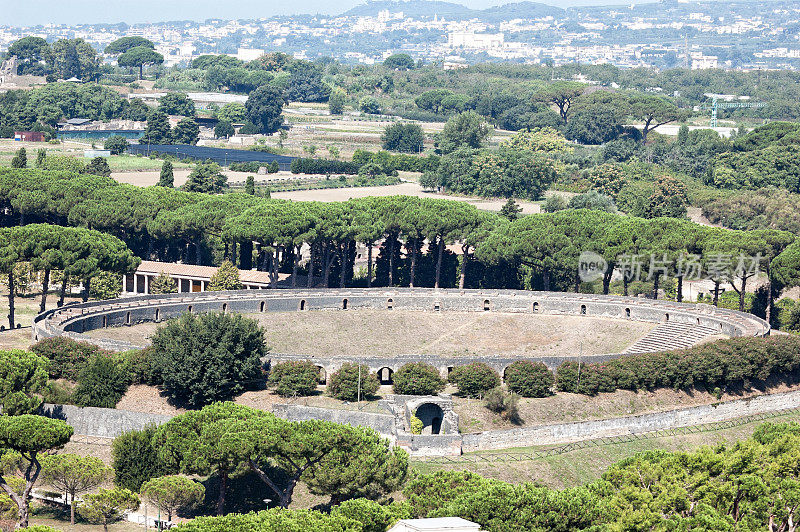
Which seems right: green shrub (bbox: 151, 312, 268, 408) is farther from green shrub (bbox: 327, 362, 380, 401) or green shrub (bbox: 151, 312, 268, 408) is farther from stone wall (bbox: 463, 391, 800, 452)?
stone wall (bbox: 463, 391, 800, 452)

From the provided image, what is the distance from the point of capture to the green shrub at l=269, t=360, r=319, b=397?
75312mm

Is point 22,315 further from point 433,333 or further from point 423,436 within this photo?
point 423,436

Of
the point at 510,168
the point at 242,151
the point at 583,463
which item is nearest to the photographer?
the point at 583,463

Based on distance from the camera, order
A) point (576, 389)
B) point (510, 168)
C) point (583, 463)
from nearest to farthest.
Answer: point (583, 463) → point (576, 389) → point (510, 168)

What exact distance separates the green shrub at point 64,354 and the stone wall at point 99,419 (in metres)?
3.82

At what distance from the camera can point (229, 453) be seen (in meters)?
61.6

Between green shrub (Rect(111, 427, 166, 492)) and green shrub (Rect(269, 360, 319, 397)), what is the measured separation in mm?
11333

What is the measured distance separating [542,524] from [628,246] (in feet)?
162

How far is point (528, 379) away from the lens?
7775 centimetres

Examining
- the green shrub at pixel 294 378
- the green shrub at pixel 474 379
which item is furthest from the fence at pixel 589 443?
the green shrub at pixel 294 378

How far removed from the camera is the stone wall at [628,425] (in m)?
72.4

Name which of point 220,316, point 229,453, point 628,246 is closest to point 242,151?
point 628,246

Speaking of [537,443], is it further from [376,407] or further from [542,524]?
[542,524]

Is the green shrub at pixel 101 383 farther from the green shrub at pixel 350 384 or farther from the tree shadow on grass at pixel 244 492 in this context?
the green shrub at pixel 350 384
